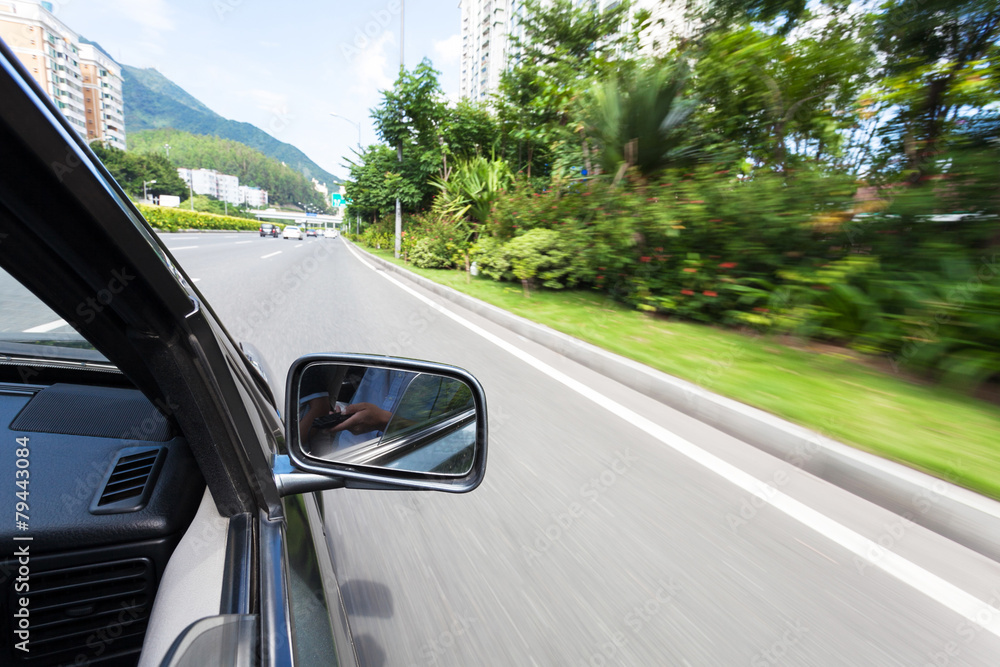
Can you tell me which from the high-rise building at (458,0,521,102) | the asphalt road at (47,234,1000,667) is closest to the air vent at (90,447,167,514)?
the asphalt road at (47,234,1000,667)

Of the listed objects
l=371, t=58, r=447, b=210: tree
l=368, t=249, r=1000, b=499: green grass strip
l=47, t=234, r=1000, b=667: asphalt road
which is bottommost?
l=47, t=234, r=1000, b=667: asphalt road

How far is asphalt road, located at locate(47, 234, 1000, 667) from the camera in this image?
6.01 feet

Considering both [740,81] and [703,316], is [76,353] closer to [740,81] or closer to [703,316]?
[703,316]

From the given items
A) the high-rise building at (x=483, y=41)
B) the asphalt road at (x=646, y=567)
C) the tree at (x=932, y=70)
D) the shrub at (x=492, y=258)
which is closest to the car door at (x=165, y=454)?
the asphalt road at (x=646, y=567)

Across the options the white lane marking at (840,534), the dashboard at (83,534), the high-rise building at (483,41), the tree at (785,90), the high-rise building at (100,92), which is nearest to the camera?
the dashboard at (83,534)

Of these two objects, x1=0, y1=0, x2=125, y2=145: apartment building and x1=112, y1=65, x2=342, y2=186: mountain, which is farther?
x1=112, y1=65, x2=342, y2=186: mountain

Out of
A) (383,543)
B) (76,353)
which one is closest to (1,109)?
(76,353)

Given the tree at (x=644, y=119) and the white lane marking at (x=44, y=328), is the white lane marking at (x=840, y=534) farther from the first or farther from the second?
the tree at (x=644, y=119)

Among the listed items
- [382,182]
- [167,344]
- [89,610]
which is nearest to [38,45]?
[167,344]

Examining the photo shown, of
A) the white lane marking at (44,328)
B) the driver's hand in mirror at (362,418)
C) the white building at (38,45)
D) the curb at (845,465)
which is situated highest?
the white building at (38,45)

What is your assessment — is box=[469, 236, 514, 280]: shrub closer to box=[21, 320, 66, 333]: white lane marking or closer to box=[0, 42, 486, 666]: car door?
box=[21, 320, 66, 333]: white lane marking

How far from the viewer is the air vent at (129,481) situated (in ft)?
3.40

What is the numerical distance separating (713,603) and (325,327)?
245 inches

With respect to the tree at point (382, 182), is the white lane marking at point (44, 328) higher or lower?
lower
